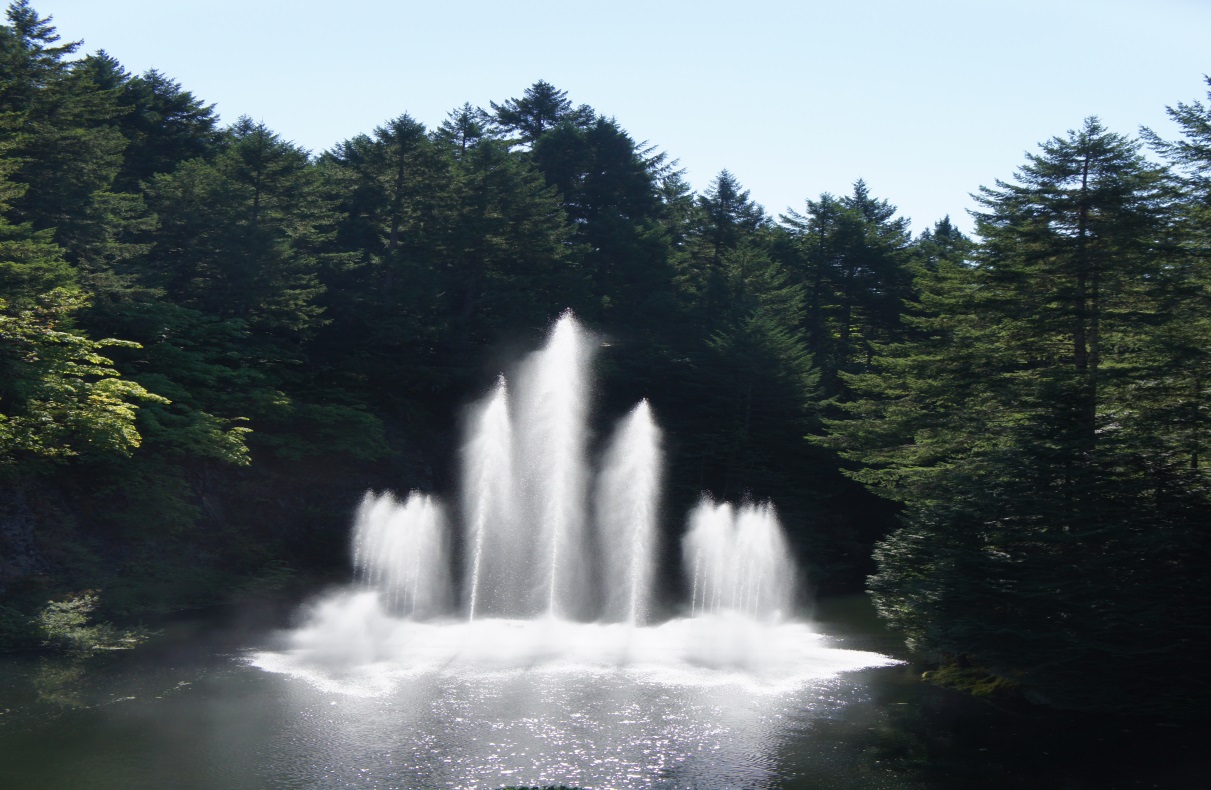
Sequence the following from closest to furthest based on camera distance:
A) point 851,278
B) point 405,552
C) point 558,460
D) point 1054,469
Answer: point 1054,469
point 405,552
point 558,460
point 851,278

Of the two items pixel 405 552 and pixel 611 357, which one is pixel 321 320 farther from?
pixel 611 357

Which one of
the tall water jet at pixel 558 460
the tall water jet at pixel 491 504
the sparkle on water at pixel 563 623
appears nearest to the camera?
the sparkle on water at pixel 563 623

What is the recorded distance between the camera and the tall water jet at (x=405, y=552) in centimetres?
2786

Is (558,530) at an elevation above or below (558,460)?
below

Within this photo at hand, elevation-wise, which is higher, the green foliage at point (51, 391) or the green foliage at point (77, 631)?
the green foliage at point (51, 391)

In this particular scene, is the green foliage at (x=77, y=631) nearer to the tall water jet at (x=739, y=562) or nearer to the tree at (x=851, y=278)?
the tall water jet at (x=739, y=562)

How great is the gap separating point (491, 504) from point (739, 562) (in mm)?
10116

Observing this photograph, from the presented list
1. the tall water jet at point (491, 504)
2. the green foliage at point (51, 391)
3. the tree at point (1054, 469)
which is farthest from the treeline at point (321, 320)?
the tree at point (1054, 469)

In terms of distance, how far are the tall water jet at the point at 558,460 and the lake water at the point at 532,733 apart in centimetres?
1016

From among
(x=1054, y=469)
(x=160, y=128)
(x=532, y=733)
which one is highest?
(x=160, y=128)

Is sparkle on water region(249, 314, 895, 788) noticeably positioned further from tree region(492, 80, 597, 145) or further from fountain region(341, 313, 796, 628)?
tree region(492, 80, 597, 145)

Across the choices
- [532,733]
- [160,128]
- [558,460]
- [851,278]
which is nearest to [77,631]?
[532,733]

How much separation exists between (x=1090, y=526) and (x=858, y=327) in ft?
117

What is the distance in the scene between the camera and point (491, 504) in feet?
115
